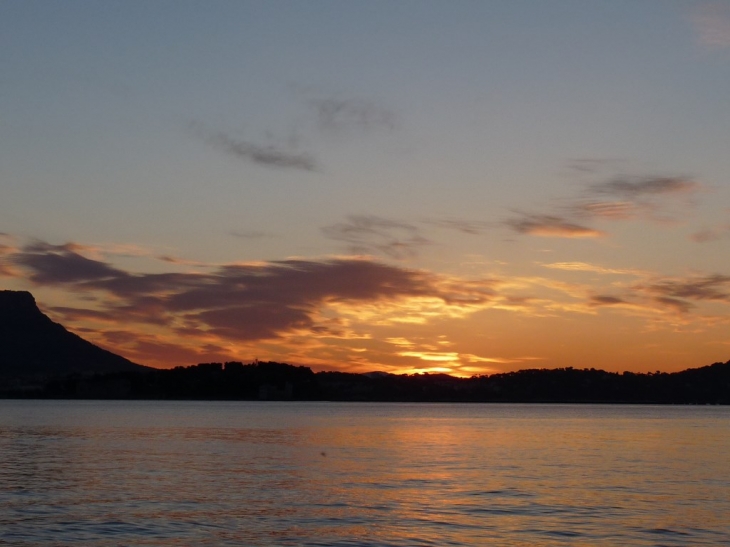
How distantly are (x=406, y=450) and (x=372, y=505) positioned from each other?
44.3m

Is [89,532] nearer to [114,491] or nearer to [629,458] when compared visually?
[114,491]

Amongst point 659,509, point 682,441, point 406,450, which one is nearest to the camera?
point 659,509

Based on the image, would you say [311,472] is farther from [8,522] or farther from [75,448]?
[75,448]

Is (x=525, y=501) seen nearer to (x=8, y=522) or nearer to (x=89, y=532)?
(x=89, y=532)

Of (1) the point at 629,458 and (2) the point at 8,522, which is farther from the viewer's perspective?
(1) the point at 629,458

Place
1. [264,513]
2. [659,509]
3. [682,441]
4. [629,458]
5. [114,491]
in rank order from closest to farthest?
1. [264,513]
2. [659,509]
3. [114,491]
4. [629,458]
5. [682,441]

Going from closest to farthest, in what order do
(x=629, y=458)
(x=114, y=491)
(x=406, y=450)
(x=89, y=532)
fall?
1. (x=89, y=532)
2. (x=114, y=491)
3. (x=629, y=458)
4. (x=406, y=450)

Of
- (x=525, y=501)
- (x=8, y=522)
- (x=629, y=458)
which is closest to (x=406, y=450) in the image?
(x=629, y=458)

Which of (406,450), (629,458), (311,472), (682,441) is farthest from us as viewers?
(682,441)

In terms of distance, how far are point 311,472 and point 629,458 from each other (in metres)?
33.3

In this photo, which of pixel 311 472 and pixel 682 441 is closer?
pixel 311 472

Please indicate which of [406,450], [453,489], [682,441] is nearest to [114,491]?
[453,489]

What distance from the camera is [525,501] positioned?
155ft

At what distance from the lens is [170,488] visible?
5112cm
